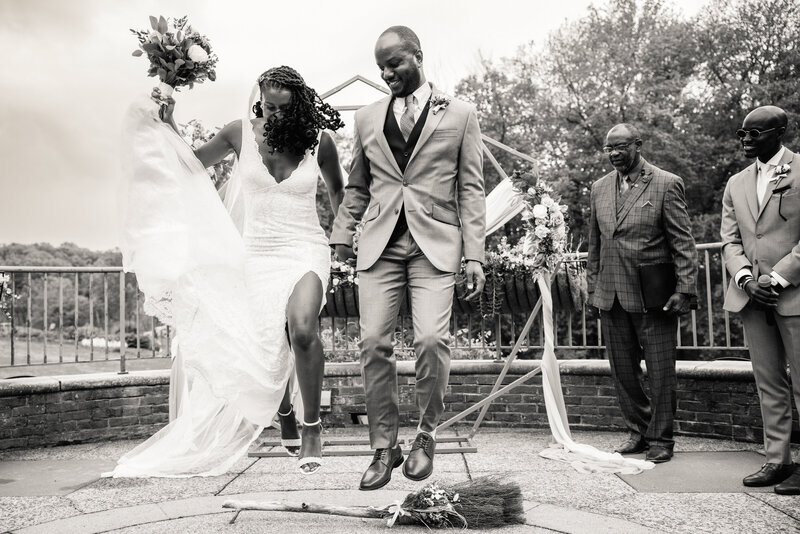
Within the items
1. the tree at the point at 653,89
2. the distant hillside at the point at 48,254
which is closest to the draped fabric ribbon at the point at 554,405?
the distant hillside at the point at 48,254

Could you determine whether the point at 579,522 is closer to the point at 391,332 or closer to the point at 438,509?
the point at 438,509

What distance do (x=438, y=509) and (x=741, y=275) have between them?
8.85 ft

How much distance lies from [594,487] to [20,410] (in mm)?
5186

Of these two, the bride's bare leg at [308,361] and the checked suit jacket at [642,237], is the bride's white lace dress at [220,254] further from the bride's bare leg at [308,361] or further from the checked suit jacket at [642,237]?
the checked suit jacket at [642,237]

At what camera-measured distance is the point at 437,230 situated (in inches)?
142

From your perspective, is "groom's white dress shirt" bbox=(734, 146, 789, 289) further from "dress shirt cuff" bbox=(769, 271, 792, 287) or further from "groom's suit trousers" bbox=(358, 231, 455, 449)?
"groom's suit trousers" bbox=(358, 231, 455, 449)

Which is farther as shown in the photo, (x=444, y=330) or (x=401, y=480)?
(x=401, y=480)

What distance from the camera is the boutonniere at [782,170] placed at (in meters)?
4.61

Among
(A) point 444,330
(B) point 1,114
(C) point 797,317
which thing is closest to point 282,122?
(A) point 444,330

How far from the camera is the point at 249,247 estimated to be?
4.38m

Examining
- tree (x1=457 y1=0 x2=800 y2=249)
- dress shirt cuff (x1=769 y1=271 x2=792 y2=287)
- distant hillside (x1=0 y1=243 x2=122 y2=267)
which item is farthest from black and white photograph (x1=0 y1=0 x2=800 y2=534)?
tree (x1=457 y1=0 x2=800 y2=249)

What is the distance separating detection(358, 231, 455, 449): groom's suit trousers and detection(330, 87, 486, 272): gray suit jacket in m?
0.08

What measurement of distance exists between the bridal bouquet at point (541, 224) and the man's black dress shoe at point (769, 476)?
89.8 inches

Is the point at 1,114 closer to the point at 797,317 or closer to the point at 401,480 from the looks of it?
the point at 401,480
